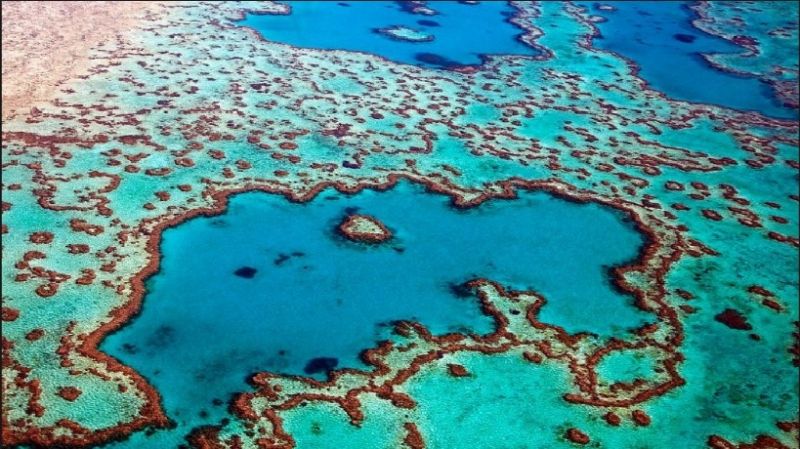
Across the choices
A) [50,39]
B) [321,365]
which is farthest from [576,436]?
[50,39]

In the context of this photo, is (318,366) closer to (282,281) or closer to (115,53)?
(282,281)

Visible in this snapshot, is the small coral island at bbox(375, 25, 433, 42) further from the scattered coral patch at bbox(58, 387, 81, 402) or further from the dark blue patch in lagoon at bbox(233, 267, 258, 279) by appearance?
the scattered coral patch at bbox(58, 387, 81, 402)

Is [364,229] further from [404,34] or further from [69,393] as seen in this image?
[404,34]

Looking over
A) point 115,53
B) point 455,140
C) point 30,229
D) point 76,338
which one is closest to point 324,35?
point 115,53

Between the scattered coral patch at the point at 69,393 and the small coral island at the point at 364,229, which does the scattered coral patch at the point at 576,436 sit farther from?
the scattered coral patch at the point at 69,393

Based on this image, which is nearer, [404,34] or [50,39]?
[50,39]

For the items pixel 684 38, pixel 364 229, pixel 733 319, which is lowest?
pixel 733 319
